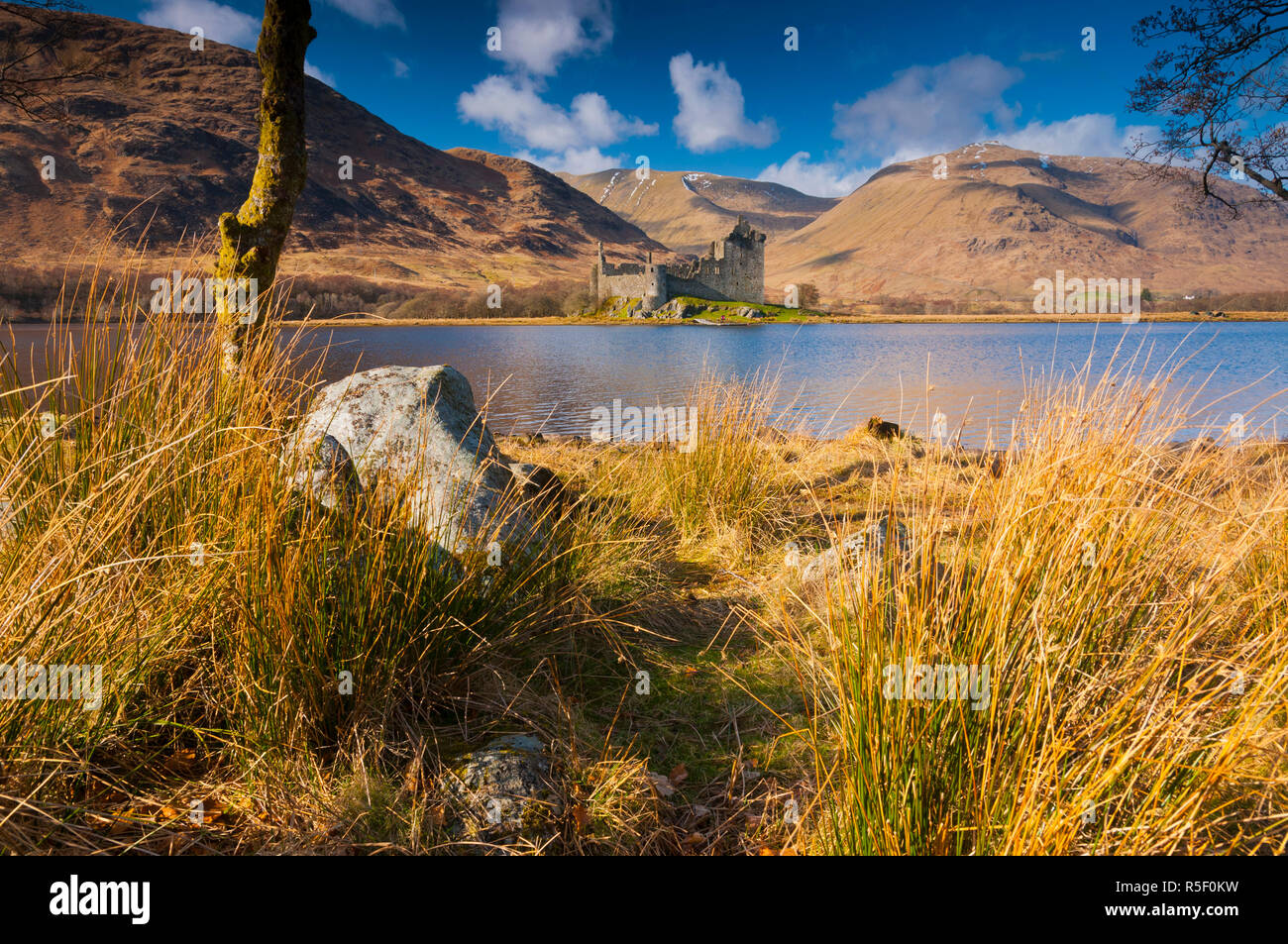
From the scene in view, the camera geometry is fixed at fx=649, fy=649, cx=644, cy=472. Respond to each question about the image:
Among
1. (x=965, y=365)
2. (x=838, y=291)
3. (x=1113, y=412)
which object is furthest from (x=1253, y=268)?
(x=1113, y=412)

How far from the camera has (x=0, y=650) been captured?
145 cm

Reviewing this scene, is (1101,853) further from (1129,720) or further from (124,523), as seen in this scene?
(124,523)

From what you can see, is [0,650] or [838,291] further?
[838,291]

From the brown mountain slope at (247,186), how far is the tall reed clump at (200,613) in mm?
69698

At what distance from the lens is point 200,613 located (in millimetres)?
1864

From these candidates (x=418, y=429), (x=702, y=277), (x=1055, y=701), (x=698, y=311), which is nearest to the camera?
(x=1055, y=701)

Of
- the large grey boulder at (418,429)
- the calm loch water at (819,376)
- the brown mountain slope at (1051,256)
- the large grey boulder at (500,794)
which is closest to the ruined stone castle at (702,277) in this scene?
the calm loch water at (819,376)

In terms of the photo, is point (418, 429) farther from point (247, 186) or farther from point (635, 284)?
point (247, 186)

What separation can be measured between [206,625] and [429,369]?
2.07 meters

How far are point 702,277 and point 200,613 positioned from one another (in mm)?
71608

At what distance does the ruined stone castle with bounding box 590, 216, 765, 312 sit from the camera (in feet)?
217

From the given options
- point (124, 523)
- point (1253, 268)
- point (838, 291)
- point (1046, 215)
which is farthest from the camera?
point (1046, 215)

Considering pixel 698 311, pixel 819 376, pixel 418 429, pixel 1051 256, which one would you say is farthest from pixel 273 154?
pixel 1051 256

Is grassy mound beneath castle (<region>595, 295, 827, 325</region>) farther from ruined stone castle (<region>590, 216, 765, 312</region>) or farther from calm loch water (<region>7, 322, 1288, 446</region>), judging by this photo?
calm loch water (<region>7, 322, 1288, 446</region>)
